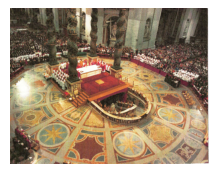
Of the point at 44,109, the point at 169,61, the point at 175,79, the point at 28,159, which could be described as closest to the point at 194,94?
the point at 175,79

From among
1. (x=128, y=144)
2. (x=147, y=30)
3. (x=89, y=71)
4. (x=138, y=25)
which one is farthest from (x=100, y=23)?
(x=128, y=144)

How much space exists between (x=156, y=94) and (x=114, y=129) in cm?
669

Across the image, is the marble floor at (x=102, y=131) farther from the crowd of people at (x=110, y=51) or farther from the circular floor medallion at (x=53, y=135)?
the crowd of people at (x=110, y=51)

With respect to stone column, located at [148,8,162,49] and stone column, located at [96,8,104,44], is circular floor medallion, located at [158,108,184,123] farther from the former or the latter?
stone column, located at [148,8,162,49]

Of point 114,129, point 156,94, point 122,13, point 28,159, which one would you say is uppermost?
point 122,13

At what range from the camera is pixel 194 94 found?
1565 cm

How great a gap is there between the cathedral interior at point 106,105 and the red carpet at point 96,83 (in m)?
0.09

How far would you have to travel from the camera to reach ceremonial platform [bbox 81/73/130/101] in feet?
43.0

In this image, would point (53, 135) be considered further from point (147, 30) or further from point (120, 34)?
point (147, 30)

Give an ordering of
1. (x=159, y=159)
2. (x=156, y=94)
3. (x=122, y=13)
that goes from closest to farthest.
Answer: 1. (x=159, y=159)
2. (x=122, y=13)
3. (x=156, y=94)

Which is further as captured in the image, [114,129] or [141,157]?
[114,129]

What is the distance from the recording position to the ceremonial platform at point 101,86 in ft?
43.0

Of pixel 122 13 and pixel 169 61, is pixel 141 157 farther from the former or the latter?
pixel 169 61

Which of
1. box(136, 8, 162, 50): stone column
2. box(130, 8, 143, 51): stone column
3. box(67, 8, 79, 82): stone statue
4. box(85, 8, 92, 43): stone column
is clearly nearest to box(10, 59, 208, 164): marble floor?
box(67, 8, 79, 82): stone statue
